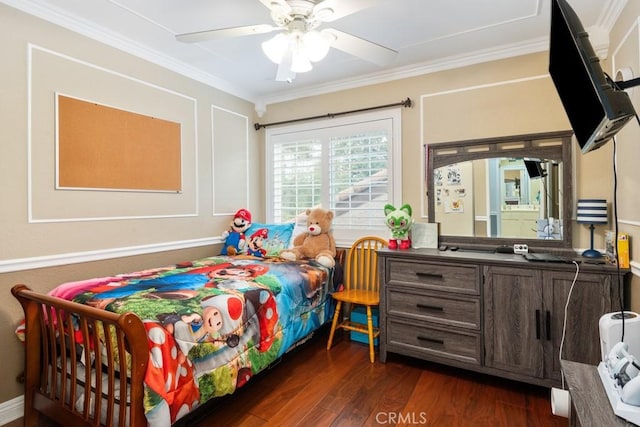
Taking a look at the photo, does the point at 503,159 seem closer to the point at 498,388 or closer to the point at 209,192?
the point at 498,388

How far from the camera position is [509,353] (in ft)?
6.95

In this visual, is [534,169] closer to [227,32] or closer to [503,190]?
[503,190]

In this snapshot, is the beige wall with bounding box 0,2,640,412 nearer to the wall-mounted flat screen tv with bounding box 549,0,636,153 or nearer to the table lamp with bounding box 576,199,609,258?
the table lamp with bounding box 576,199,609,258

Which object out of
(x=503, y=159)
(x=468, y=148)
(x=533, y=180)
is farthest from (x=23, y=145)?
(x=533, y=180)

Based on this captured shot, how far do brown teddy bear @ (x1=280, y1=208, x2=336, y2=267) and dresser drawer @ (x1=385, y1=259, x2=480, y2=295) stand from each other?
0.67 m

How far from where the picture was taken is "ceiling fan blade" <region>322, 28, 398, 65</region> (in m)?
1.76

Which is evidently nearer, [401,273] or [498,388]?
[498,388]

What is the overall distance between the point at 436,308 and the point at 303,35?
200 centimetres

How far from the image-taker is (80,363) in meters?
1.71

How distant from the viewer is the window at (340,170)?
122 inches

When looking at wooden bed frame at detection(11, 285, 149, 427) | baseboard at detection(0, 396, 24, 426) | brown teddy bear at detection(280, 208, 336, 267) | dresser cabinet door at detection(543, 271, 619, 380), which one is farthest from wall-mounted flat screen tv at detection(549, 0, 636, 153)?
baseboard at detection(0, 396, 24, 426)

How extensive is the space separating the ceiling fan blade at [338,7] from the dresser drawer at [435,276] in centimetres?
171

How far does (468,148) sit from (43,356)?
10.6ft

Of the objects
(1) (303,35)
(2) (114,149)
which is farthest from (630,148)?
(2) (114,149)
